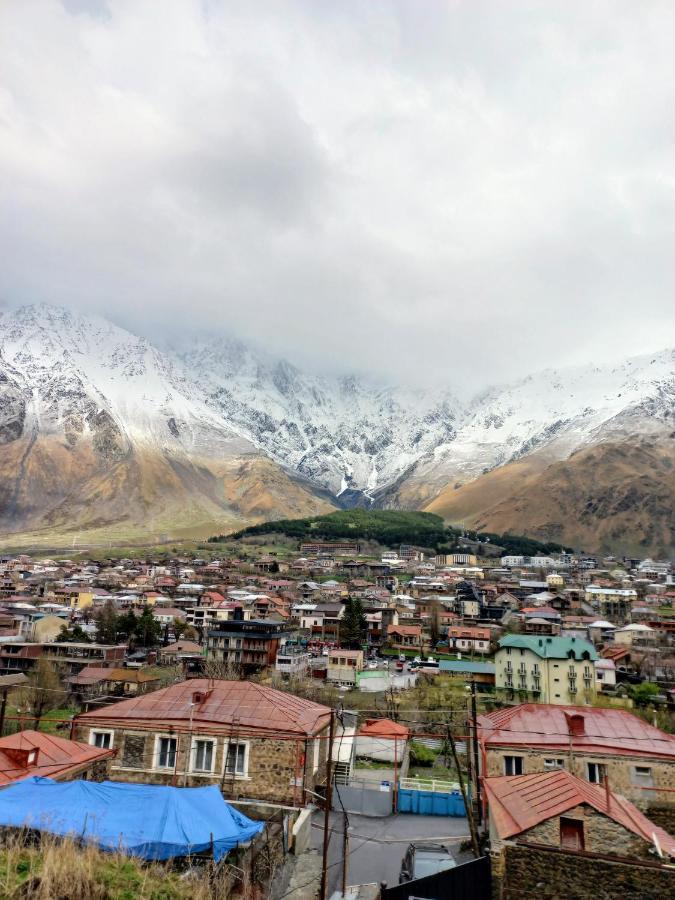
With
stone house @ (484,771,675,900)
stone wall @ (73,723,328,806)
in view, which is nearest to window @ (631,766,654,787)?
stone house @ (484,771,675,900)

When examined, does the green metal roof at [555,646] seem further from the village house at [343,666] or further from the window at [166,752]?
the window at [166,752]

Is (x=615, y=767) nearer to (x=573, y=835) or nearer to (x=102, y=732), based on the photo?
(x=573, y=835)

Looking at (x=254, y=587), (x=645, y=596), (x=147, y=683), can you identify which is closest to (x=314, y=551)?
(x=254, y=587)

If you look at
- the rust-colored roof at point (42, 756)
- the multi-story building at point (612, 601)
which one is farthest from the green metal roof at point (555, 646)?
the rust-colored roof at point (42, 756)

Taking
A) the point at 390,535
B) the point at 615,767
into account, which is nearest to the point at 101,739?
the point at 615,767

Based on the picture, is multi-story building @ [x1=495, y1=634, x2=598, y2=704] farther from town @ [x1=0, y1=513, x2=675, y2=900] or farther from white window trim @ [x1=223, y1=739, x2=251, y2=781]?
white window trim @ [x1=223, y1=739, x2=251, y2=781]

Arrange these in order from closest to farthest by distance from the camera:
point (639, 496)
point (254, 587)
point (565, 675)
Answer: point (565, 675), point (254, 587), point (639, 496)

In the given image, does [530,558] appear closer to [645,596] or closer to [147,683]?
[645,596]
